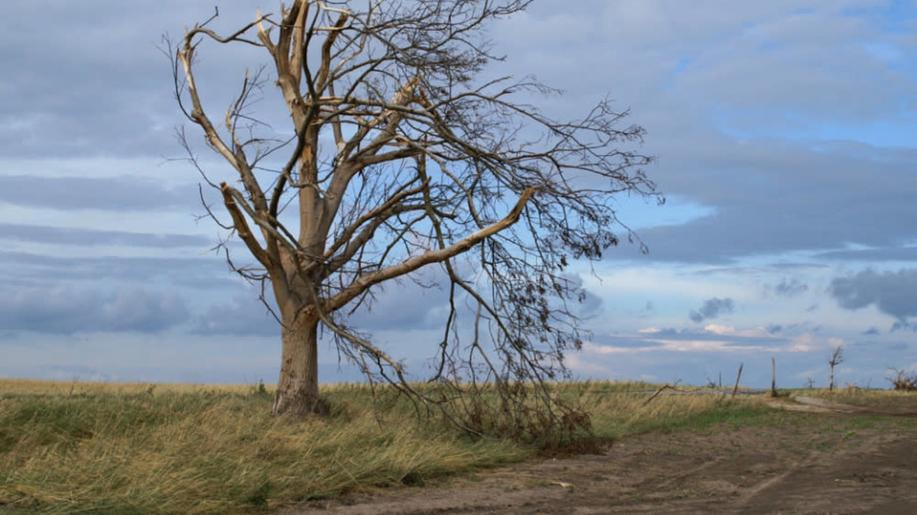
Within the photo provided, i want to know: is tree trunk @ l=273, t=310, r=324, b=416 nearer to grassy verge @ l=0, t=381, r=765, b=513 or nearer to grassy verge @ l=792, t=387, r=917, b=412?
grassy verge @ l=0, t=381, r=765, b=513

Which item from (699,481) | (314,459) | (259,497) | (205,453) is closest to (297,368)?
(314,459)

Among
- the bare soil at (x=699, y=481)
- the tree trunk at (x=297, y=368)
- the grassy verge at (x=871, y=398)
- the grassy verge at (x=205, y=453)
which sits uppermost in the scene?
the tree trunk at (x=297, y=368)

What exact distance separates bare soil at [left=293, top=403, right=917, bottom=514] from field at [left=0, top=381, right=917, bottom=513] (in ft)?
0.16

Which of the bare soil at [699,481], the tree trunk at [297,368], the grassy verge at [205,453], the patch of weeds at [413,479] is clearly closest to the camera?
the grassy verge at [205,453]

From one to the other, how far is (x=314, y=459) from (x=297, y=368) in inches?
198

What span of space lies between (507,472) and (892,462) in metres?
6.83

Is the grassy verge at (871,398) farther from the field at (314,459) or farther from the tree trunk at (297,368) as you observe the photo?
the tree trunk at (297,368)

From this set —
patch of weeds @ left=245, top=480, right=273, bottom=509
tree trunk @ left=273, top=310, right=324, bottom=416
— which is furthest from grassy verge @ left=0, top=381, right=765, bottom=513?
tree trunk @ left=273, top=310, right=324, bottom=416

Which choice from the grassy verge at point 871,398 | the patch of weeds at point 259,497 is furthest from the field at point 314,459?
the grassy verge at point 871,398

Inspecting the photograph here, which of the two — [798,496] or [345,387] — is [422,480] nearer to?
[798,496]

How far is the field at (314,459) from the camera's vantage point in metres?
10.4

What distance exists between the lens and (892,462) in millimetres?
16266

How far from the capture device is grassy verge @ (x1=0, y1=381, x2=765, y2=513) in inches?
399

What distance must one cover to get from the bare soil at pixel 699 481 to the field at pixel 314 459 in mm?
50
